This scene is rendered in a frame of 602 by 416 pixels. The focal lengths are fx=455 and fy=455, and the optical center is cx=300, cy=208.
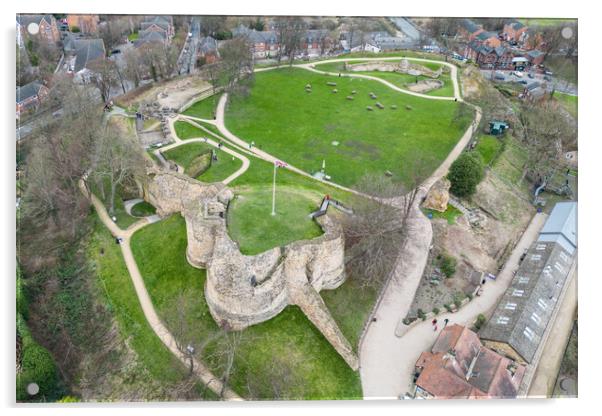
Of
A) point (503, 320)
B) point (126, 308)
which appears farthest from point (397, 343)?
point (126, 308)

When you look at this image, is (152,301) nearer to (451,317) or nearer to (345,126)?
(451,317)

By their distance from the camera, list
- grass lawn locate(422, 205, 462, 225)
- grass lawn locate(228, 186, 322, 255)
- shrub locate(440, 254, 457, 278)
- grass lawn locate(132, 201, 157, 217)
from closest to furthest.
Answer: grass lawn locate(228, 186, 322, 255)
shrub locate(440, 254, 457, 278)
grass lawn locate(132, 201, 157, 217)
grass lawn locate(422, 205, 462, 225)

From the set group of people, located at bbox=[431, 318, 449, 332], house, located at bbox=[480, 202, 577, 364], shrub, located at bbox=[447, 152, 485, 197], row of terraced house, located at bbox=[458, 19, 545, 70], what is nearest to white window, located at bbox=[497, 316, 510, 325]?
house, located at bbox=[480, 202, 577, 364]

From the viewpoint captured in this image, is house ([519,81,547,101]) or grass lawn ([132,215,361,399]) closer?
grass lawn ([132,215,361,399])

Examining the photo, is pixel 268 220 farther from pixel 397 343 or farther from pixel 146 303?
pixel 397 343

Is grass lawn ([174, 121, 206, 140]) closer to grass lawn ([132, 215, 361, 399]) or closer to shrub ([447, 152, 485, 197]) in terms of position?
grass lawn ([132, 215, 361, 399])

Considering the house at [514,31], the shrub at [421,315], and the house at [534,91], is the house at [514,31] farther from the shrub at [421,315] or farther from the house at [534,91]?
the shrub at [421,315]

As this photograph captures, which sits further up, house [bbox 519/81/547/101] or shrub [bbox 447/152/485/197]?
house [bbox 519/81/547/101]
